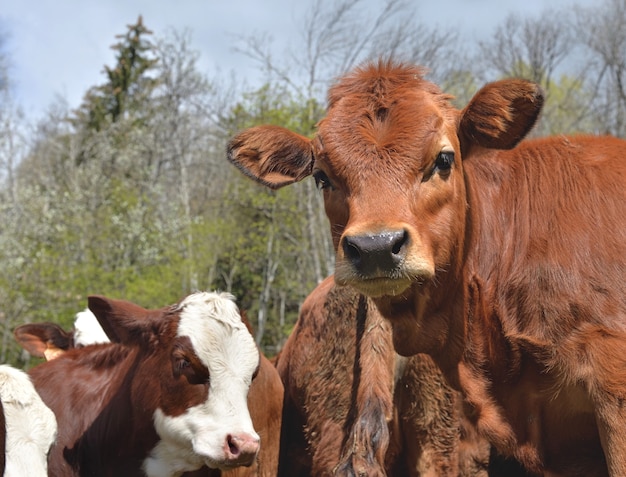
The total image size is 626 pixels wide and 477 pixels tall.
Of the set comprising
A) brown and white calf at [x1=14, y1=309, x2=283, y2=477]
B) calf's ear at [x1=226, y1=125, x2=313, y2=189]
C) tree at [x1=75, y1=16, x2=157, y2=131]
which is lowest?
brown and white calf at [x1=14, y1=309, x2=283, y2=477]

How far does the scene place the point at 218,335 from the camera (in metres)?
4.79

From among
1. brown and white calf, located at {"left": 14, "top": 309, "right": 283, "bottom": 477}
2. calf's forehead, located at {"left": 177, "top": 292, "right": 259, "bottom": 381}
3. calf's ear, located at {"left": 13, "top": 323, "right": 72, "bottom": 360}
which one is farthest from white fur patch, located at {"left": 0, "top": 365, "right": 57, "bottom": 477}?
calf's ear, located at {"left": 13, "top": 323, "right": 72, "bottom": 360}

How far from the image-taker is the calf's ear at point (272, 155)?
14.6ft

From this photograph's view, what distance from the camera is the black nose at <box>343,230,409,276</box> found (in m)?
3.35

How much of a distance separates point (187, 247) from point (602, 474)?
2383cm

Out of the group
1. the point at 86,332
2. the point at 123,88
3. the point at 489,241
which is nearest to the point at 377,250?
the point at 489,241

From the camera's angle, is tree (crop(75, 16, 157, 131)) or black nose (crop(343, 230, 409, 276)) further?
tree (crop(75, 16, 157, 131))

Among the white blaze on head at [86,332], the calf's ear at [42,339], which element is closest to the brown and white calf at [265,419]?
the white blaze on head at [86,332]

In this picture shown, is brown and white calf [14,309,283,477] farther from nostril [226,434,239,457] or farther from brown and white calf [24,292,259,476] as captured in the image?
nostril [226,434,239,457]

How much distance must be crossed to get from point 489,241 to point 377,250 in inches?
49.8

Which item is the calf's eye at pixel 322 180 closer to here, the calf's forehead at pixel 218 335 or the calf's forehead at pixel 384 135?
the calf's forehead at pixel 384 135

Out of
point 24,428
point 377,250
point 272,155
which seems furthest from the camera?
point 272,155

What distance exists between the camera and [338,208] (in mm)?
3893

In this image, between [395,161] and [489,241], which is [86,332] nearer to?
[489,241]
